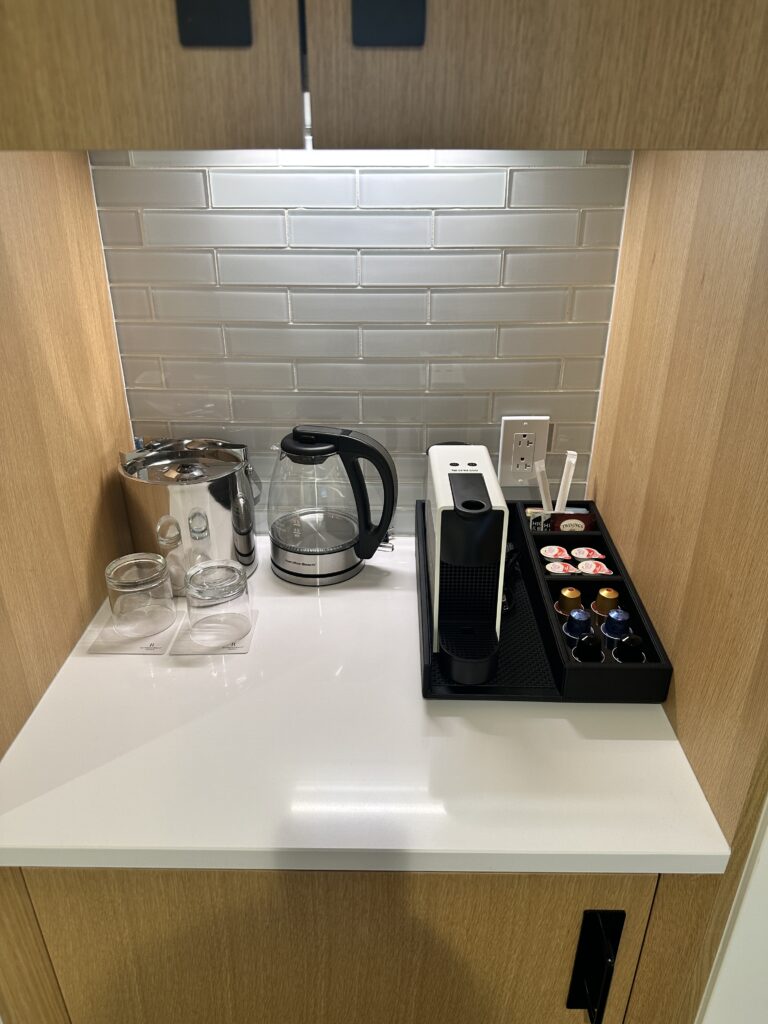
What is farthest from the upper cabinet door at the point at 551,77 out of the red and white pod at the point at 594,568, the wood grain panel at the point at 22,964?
the wood grain panel at the point at 22,964

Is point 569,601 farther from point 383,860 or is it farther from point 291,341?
Answer: point 291,341

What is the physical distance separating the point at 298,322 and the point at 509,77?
676 mm

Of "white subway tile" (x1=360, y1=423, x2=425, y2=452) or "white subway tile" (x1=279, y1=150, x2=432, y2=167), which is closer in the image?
"white subway tile" (x1=279, y1=150, x2=432, y2=167)

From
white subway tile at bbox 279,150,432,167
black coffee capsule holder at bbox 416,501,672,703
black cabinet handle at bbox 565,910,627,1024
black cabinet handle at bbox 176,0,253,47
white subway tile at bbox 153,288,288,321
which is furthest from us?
white subway tile at bbox 153,288,288,321

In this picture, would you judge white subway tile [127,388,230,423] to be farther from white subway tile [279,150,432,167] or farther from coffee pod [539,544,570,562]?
coffee pod [539,544,570,562]

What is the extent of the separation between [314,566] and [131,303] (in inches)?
21.1

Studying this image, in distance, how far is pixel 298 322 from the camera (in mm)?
1223

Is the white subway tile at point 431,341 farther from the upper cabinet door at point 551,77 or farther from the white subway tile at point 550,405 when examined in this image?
the upper cabinet door at point 551,77

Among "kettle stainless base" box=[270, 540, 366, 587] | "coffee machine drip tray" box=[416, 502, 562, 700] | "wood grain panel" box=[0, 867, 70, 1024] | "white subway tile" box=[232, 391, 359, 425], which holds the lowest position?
"wood grain panel" box=[0, 867, 70, 1024]

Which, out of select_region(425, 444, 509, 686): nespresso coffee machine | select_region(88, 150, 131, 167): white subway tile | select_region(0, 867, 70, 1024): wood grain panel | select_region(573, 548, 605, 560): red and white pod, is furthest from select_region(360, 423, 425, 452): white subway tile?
select_region(0, 867, 70, 1024): wood grain panel

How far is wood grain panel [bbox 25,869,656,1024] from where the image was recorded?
32.6 inches

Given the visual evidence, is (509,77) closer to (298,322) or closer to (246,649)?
(298,322)

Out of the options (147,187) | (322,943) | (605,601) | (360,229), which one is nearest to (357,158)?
(360,229)

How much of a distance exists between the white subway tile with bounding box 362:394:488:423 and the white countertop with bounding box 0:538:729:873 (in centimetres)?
41
